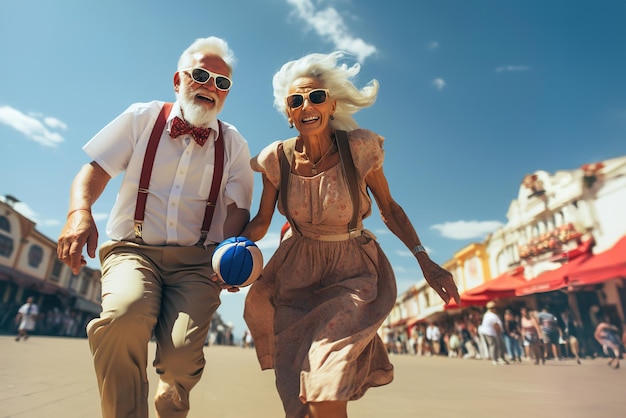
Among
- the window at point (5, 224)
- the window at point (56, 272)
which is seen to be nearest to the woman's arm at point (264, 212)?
the window at point (5, 224)

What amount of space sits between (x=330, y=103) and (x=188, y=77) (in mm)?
972

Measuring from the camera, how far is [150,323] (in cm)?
212

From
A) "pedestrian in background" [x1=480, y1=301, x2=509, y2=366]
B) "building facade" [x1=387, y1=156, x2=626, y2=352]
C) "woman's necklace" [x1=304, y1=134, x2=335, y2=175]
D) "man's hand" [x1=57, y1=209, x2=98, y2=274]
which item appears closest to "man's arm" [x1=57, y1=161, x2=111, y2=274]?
"man's hand" [x1=57, y1=209, x2=98, y2=274]

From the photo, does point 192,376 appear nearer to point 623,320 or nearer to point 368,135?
point 368,135

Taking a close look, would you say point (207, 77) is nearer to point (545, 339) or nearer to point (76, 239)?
point (76, 239)

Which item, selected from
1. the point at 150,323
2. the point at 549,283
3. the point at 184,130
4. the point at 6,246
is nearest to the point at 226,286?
the point at 150,323

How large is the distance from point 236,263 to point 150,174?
857 millimetres

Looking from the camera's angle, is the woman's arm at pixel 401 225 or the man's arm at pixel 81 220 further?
the woman's arm at pixel 401 225

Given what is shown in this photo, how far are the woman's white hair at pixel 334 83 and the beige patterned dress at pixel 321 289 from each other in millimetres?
287

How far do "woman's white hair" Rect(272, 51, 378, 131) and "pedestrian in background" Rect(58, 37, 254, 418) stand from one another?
1.27ft

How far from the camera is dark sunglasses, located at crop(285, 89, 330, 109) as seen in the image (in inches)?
94.9

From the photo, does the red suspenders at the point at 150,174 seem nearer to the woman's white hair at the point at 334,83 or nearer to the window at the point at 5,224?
the woman's white hair at the point at 334,83

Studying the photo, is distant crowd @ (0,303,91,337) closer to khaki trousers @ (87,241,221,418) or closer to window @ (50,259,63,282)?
window @ (50,259,63,282)

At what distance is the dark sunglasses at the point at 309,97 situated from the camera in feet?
7.91
